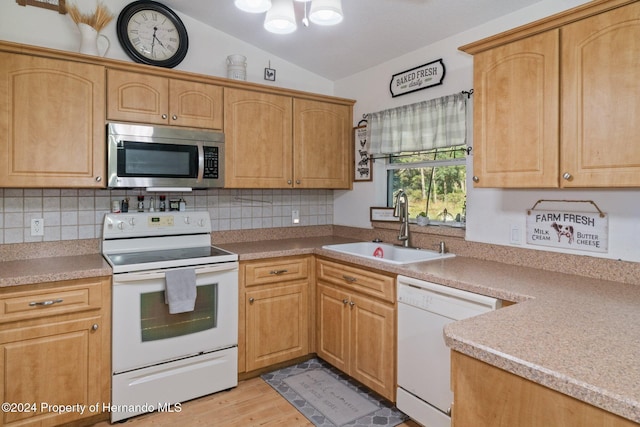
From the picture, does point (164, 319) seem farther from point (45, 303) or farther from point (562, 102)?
point (562, 102)

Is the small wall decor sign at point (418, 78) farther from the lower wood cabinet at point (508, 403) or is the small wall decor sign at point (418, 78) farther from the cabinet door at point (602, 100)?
the lower wood cabinet at point (508, 403)

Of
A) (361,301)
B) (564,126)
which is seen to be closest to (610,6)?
(564,126)

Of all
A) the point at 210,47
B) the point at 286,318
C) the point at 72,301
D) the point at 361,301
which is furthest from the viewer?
the point at 210,47

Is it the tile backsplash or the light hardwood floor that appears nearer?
the light hardwood floor

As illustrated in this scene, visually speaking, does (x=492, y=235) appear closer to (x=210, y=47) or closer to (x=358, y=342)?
(x=358, y=342)

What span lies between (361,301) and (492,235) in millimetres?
888

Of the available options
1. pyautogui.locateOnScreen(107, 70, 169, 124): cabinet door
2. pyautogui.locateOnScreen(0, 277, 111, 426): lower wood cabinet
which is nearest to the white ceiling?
pyautogui.locateOnScreen(107, 70, 169, 124): cabinet door

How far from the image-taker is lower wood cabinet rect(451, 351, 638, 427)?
0.89 metres

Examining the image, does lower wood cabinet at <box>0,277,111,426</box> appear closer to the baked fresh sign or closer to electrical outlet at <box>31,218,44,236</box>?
electrical outlet at <box>31,218,44,236</box>

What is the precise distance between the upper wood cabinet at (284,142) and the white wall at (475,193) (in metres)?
0.25

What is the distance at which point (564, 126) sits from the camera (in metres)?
1.71

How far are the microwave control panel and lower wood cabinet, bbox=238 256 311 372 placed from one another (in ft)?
2.14

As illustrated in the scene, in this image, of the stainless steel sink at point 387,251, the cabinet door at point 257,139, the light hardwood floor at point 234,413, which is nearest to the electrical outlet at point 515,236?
the stainless steel sink at point 387,251

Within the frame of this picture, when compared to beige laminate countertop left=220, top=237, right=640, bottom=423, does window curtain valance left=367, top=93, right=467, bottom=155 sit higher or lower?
higher
